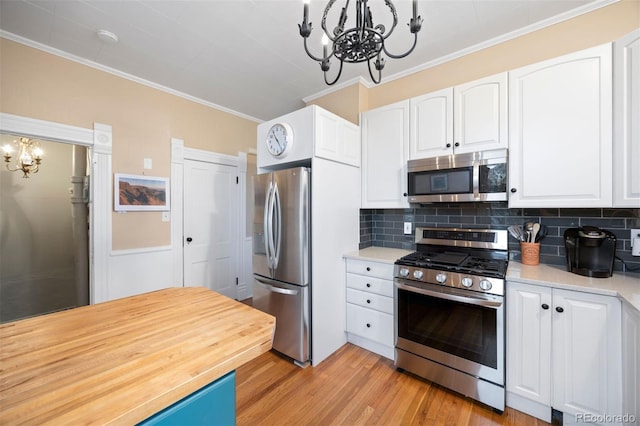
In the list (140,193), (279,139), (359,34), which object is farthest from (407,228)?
(140,193)

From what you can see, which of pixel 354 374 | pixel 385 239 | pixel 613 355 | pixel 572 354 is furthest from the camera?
pixel 385 239

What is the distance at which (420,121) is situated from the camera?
2.32 meters

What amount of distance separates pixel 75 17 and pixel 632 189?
3950mm

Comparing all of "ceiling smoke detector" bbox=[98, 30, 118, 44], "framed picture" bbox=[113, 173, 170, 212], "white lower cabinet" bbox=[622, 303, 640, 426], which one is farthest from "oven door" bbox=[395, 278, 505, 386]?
"ceiling smoke detector" bbox=[98, 30, 118, 44]

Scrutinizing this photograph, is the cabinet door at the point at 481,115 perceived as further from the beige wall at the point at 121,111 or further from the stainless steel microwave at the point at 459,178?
the beige wall at the point at 121,111

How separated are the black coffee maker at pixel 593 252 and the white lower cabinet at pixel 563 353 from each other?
0.28 metres

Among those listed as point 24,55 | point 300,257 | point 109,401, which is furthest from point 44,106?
point 109,401

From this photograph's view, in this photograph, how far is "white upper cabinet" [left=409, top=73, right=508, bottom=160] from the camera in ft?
6.44

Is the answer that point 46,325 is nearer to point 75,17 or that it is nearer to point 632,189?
point 75,17

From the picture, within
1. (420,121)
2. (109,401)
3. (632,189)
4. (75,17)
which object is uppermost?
(75,17)

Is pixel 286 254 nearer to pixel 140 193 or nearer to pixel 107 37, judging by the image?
pixel 140 193

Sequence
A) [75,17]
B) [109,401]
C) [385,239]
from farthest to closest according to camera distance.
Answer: [385,239]
[75,17]
[109,401]

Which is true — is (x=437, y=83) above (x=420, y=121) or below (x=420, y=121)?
above

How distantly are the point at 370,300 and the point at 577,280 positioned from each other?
1423 millimetres
